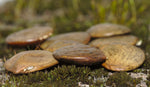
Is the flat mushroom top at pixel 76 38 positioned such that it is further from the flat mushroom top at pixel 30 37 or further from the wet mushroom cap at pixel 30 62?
the wet mushroom cap at pixel 30 62

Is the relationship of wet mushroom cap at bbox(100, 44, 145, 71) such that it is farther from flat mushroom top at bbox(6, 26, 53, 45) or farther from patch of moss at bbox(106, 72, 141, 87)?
flat mushroom top at bbox(6, 26, 53, 45)

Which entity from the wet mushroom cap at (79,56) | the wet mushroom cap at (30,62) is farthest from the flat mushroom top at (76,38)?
the wet mushroom cap at (79,56)

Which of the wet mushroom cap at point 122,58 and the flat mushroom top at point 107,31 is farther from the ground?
the flat mushroom top at point 107,31

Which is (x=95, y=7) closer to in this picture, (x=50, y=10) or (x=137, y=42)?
(x=137, y=42)

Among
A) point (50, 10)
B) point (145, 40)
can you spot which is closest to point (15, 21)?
point (50, 10)

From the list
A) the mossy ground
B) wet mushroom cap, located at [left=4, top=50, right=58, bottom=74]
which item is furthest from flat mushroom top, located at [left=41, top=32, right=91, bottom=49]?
wet mushroom cap, located at [left=4, top=50, right=58, bottom=74]
